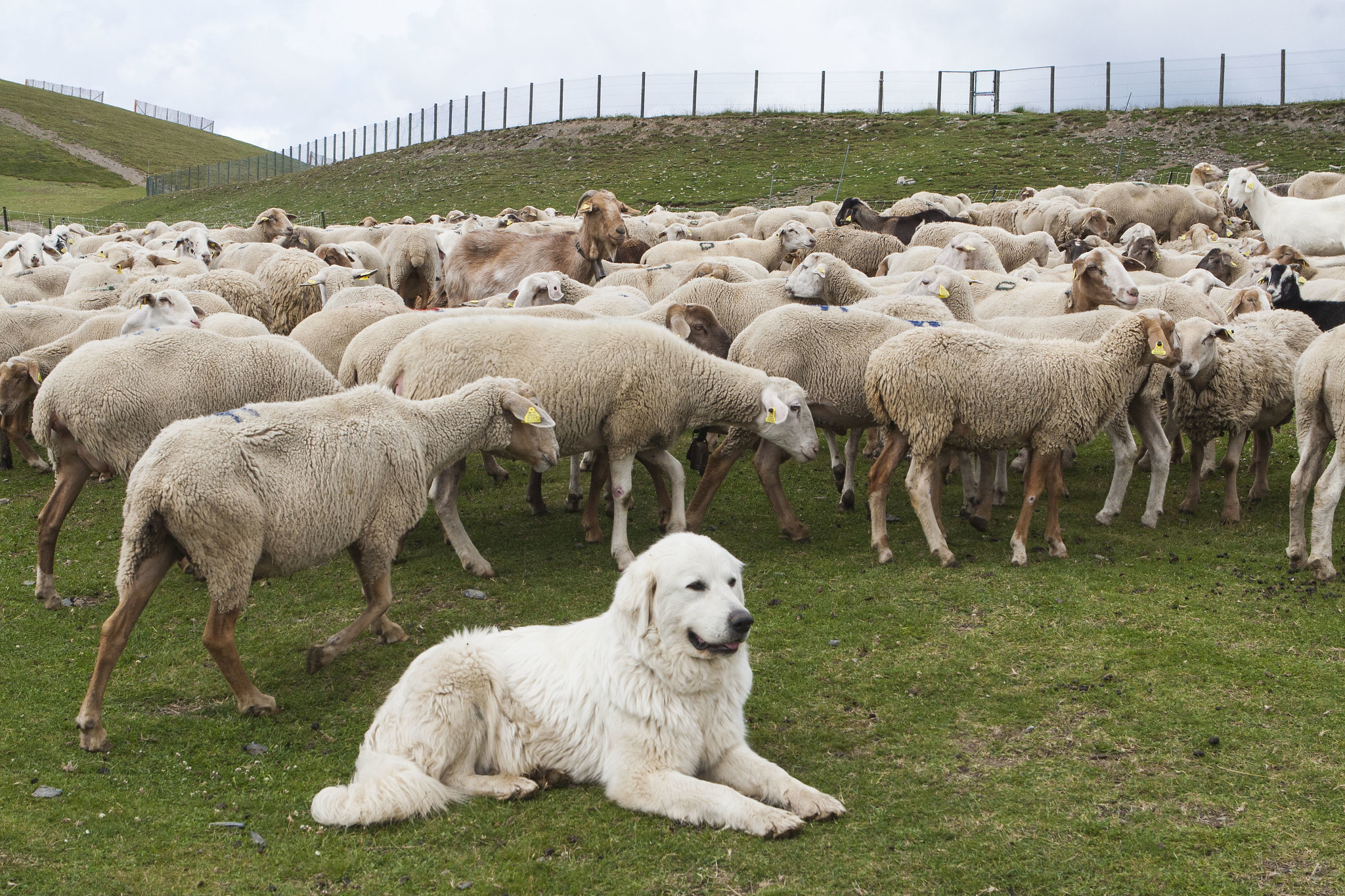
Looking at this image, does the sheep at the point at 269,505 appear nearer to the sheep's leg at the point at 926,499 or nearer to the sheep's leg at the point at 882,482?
the sheep's leg at the point at 882,482

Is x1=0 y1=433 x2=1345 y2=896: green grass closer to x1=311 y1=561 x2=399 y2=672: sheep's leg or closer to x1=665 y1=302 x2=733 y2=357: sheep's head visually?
x1=311 y1=561 x2=399 y2=672: sheep's leg

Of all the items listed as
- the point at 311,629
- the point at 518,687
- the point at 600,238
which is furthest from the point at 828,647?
the point at 600,238

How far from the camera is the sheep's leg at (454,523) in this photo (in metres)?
8.77

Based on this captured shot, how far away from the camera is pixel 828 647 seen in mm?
7059

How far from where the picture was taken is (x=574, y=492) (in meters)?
10.7

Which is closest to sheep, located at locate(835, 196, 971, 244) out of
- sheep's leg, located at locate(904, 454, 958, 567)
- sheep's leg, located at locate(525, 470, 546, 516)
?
sheep's leg, located at locate(525, 470, 546, 516)

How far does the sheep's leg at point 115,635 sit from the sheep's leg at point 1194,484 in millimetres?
8327

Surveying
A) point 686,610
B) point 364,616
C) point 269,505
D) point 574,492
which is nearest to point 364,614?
point 364,616

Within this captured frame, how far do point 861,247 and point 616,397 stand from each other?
33.6ft

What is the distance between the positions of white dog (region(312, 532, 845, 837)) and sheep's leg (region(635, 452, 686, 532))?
3727mm

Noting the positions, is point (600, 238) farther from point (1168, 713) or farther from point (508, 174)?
point (508, 174)

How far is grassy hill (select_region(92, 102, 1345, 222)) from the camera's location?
124ft

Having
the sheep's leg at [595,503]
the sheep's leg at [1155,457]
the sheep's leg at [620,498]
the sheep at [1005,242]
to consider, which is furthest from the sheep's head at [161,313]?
the sheep at [1005,242]

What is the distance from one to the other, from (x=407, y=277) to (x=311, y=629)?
485 inches
